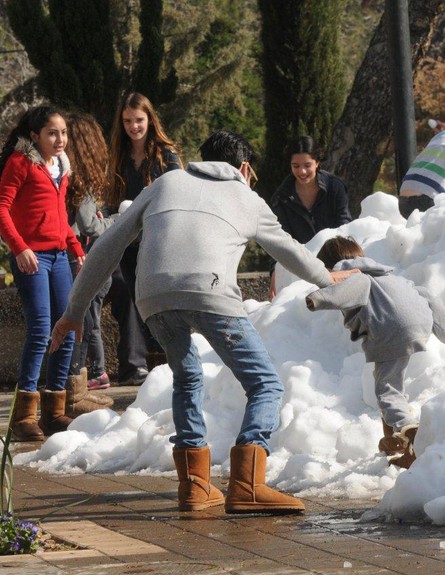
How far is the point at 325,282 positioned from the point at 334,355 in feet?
5.53

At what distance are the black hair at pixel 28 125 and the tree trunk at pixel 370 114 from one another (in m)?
6.20

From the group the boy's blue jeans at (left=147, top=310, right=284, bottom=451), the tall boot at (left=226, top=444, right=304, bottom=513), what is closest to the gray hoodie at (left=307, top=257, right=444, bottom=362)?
the boy's blue jeans at (left=147, top=310, right=284, bottom=451)

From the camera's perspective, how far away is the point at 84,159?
27.4 ft

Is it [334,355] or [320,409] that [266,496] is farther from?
[334,355]

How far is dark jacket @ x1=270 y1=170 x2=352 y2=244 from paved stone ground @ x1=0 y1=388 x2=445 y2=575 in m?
3.23

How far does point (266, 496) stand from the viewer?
5.39 meters

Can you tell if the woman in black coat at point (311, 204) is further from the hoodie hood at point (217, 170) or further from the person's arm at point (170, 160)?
the hoodie hood at point (217, 170)

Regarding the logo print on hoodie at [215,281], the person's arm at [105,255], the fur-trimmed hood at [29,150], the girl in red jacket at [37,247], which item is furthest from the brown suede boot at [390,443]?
the fur-trimmed hood at [29,150]

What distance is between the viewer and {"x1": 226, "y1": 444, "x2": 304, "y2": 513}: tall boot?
17.6 feet

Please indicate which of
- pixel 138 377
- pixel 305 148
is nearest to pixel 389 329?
pixel 305 148

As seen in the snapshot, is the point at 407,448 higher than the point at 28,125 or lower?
lower

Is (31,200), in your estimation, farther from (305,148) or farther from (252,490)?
(252,490)

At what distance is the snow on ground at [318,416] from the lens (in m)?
5.60

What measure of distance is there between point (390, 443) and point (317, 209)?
11.0ft
